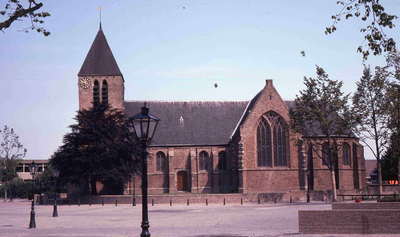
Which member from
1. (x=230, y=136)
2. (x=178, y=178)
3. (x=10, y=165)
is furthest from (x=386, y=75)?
(x=10, y=165)

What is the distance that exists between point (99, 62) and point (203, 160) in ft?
58.3

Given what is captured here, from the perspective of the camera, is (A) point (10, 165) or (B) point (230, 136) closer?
(B) point (230, 136)

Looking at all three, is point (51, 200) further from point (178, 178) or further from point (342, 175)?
point (342, 175)

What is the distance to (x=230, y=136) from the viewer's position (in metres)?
58.0

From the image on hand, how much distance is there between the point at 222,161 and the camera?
57500mm

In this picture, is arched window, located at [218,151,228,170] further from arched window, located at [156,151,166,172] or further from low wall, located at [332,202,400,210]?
low wall, located at [332,202,400,210]

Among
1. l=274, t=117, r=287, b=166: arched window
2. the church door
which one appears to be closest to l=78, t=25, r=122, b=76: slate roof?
the church door

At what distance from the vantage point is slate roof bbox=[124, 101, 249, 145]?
5778 cm

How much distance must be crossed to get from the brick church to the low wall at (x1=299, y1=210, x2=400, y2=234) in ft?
117

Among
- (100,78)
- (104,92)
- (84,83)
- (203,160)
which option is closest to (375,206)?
(203,160)

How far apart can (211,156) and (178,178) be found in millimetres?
4954

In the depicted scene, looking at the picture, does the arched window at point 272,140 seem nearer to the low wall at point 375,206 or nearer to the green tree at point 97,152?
the green tree at point 97,152

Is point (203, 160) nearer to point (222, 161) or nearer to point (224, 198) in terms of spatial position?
point (222, 161)

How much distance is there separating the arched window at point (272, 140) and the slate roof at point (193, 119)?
18.8 feet
